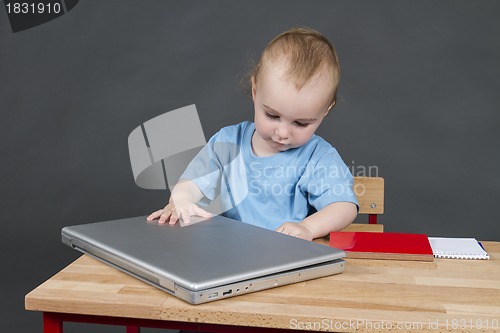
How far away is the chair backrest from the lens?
7.04ft

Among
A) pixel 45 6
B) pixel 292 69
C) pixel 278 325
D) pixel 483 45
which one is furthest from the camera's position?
pixel 45 6

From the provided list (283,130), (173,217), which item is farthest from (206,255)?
(283,130)

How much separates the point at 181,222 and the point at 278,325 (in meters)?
0.51

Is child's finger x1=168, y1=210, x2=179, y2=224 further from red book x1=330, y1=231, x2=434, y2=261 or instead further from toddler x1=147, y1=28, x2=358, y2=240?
red book x1=330, y1=231, x2=434, y2=261

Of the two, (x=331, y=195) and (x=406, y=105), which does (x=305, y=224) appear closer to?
(x=331, y=195)

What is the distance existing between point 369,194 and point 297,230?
64 centimetres

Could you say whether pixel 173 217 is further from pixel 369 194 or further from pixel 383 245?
pixel 369 194

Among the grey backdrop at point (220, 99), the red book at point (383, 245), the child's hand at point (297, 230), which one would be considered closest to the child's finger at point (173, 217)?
the child's hand at point (297, 230)

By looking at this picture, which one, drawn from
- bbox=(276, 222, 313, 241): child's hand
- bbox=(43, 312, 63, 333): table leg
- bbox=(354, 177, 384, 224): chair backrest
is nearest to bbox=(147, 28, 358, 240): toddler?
bbox=(276, 222, 313, 241): child's hand

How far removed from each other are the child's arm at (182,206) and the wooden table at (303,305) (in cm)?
28

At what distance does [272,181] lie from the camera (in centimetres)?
188

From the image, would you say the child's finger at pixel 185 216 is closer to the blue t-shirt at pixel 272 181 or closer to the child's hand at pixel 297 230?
the child's hand at pixel 297 230

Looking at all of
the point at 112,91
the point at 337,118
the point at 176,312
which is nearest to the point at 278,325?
the point at 176,312

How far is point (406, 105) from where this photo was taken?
3.41 m
